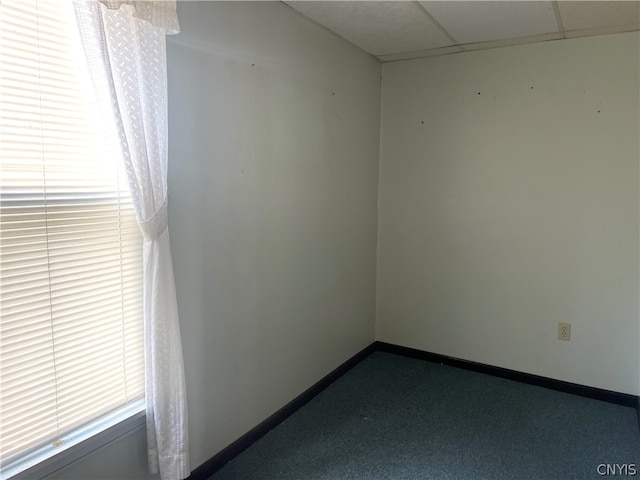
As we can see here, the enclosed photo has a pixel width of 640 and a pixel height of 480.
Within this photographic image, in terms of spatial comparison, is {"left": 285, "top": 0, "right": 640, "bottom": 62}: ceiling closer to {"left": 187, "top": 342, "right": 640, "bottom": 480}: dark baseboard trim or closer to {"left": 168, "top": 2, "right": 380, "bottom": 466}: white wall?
{"left": 168, "top": 2, "right": 380, "bottom": 466}: white wall

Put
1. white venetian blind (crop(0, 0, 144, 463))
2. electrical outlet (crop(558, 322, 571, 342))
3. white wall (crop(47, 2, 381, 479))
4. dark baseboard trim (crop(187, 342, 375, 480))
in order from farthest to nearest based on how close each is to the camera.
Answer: electrical outlet (crop(558, 322, 571, 342)), dark baseboard trim (crop(187, 342, 375, 480)), white wall (crop(47, 2, 381, 479)), white venetian blind (crop(0, 0, 144, 463))

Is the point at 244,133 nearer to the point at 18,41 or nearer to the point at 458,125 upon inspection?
the point at 18,41

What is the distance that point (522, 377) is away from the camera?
296 cm

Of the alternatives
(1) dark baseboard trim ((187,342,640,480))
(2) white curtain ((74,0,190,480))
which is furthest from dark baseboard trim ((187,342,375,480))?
(2) white curtain ((74,0,190,480))

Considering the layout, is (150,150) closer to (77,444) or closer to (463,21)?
(77,444)

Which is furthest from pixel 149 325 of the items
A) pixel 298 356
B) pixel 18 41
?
pixel 298 356

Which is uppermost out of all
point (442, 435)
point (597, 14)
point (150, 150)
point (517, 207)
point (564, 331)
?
point (597, 14)

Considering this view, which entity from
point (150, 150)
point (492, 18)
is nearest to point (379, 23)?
point (492, 18)

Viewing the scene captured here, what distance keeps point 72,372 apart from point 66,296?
26 cm

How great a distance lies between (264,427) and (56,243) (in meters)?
1.43

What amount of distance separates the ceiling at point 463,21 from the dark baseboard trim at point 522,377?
2.09m

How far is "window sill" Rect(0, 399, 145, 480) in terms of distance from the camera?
4.44ft

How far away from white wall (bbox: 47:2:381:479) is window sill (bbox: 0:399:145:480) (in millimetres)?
47

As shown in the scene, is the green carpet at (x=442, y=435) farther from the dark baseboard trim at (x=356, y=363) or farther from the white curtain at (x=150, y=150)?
the white curtain at (x=150, y=150)
